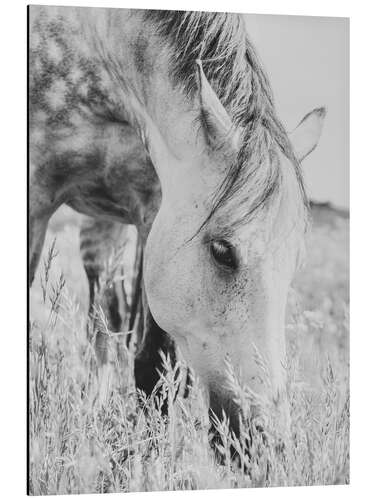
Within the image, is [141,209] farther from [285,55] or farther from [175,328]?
[285,55]

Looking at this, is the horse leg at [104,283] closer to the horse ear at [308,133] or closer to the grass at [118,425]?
the grass at [118,425]

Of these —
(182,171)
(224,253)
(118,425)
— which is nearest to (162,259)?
(224,253)

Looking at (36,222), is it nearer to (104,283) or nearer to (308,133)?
(104,283)

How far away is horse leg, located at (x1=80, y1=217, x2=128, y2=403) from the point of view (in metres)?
4.20

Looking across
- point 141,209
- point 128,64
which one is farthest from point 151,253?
point 128,64

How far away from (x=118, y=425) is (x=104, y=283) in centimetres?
54

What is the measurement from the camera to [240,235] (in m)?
4.05

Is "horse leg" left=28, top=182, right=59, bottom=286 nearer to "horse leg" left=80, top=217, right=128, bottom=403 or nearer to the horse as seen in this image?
the horse

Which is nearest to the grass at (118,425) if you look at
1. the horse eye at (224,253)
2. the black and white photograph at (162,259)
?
the black and white photograph at (162,259)

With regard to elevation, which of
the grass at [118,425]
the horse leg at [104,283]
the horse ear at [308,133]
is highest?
the horse ear at [308,133]

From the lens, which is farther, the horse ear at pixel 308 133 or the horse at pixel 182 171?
the horse ear at pixel 308 133

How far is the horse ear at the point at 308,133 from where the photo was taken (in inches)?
171

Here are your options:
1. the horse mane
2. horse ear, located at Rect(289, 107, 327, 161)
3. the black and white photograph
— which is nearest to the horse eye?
the black and white photograph

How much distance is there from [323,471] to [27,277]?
1382 millimetres
